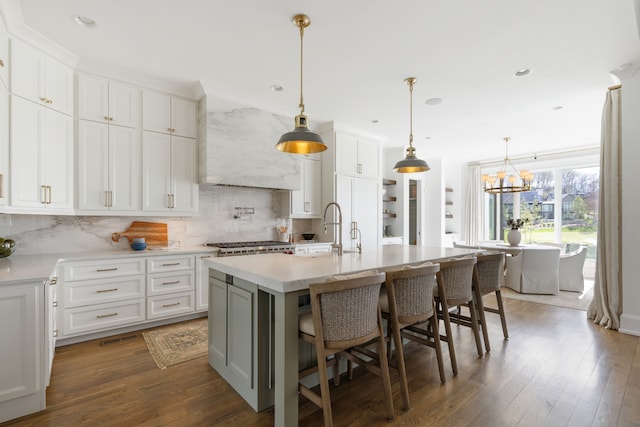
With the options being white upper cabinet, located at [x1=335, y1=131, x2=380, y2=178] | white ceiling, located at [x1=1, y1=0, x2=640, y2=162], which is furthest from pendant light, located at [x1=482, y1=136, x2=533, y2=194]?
white upper cabinet, located at [x1=335, y1=131, x2=380, y2=178]

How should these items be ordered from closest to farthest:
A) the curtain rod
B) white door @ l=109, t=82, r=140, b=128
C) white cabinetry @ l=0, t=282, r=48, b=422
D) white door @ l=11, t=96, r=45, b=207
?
white cabinetry @ l=0, t=282, r=48, b=422 → white door @ l=11, t=96, r=45, b=207 → white door @ l=109, t=82, r=140, b=128 → the curtain rod

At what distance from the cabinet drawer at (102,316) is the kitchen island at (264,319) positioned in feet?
4.20

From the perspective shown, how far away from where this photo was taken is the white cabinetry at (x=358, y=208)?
5168 millimetres

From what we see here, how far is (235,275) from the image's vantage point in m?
2.07

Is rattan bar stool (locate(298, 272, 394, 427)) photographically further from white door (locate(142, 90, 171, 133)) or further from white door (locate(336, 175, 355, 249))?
white door (locate(336, 175, 355, 249))

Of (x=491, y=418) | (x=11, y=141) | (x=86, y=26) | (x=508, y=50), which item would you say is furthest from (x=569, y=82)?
(x=11, y=141)

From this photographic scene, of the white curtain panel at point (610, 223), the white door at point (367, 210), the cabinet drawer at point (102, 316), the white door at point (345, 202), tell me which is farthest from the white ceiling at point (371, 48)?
the cabinet drawer at point (102, 316)

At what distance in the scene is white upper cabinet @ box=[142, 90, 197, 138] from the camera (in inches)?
141

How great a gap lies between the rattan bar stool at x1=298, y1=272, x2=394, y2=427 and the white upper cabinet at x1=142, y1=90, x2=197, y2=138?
3.08 m

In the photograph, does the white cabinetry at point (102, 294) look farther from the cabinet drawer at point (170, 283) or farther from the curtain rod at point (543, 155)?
the curtain rod at point (543, 155)

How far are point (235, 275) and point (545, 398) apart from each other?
89.8 inches

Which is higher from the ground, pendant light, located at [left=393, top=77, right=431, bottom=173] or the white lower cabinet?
pendant light, located at [left=393, top=77, right=431, bottom=173]

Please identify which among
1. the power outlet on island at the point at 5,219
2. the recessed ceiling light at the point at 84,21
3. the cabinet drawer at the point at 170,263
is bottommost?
the cabinet drawer at the point at 170,263

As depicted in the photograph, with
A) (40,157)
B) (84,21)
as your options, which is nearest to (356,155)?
(84,21)
